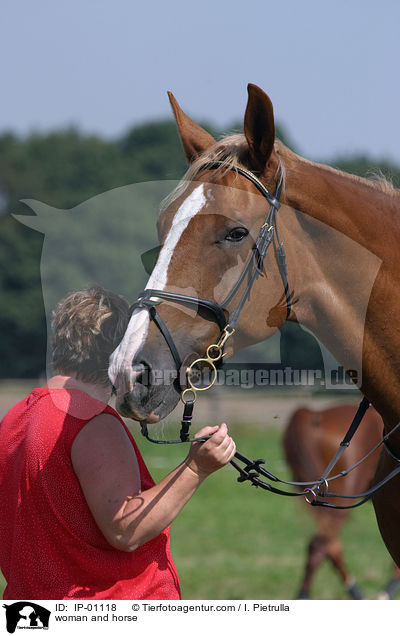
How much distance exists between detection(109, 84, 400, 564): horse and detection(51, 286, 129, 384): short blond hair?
0.33 meters

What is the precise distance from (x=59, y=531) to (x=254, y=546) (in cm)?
640

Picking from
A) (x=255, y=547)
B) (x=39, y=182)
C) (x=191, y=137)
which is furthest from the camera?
(x=39, y=182)

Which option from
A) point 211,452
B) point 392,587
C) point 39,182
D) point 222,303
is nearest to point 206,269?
point 222,303

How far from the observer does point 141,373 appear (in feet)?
7.23

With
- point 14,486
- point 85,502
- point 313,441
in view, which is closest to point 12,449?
point 14,486

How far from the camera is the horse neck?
8.48 feet

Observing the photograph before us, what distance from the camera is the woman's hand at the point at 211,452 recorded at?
2.37m

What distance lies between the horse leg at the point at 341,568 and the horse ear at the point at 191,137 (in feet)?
16.8

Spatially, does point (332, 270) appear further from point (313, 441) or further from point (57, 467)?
point (313, 441)

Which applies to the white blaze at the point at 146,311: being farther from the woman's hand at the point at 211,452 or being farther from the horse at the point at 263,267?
the woman's hand at the point at 211,452

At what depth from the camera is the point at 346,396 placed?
1084 cm

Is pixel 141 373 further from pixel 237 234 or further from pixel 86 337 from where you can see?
pixel 237 234

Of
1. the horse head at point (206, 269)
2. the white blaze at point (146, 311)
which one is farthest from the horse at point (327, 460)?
the white blaze at point (146, 311)

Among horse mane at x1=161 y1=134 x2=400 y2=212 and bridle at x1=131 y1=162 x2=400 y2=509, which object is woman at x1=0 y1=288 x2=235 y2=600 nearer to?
bridle at x1=131 y1=162 x2=400 y2=509
